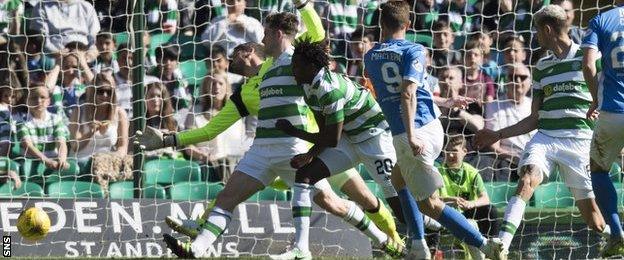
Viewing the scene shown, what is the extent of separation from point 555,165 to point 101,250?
4105 millimetres

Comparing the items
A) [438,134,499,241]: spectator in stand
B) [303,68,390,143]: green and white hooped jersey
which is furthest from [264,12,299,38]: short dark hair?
[438,134,499,241]: spectator in stand

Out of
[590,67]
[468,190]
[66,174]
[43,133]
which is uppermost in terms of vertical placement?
[590,67]

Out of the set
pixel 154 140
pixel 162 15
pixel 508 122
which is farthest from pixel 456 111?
pixel 154 140

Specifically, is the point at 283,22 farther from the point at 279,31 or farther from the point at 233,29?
the point at 233,29

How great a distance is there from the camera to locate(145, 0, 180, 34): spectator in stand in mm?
14172

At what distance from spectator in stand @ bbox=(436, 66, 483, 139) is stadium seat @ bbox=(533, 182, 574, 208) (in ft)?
3.01

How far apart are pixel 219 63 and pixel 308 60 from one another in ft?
16.2

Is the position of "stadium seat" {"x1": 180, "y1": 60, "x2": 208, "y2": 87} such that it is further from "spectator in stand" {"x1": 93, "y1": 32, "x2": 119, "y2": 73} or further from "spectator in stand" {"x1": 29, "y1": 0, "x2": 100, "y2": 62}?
"spectator in stand" {"x1": 29, "y1": 0, "x2": 100, "y2": 62}

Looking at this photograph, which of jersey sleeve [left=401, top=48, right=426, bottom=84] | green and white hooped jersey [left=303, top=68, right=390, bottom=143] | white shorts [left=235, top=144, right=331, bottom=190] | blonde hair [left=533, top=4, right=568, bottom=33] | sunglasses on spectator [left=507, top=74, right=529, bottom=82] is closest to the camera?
jersey sleeve [left=401, top=48, right=426, bottom=84]

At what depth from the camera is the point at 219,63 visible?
13805 millimetres

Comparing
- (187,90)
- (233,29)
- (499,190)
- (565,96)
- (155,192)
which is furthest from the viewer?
(233,29)

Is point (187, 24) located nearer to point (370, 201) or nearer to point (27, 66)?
point (27, 66)

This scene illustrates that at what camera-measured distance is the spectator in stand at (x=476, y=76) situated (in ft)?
45.3

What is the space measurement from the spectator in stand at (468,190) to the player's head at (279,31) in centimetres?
286
